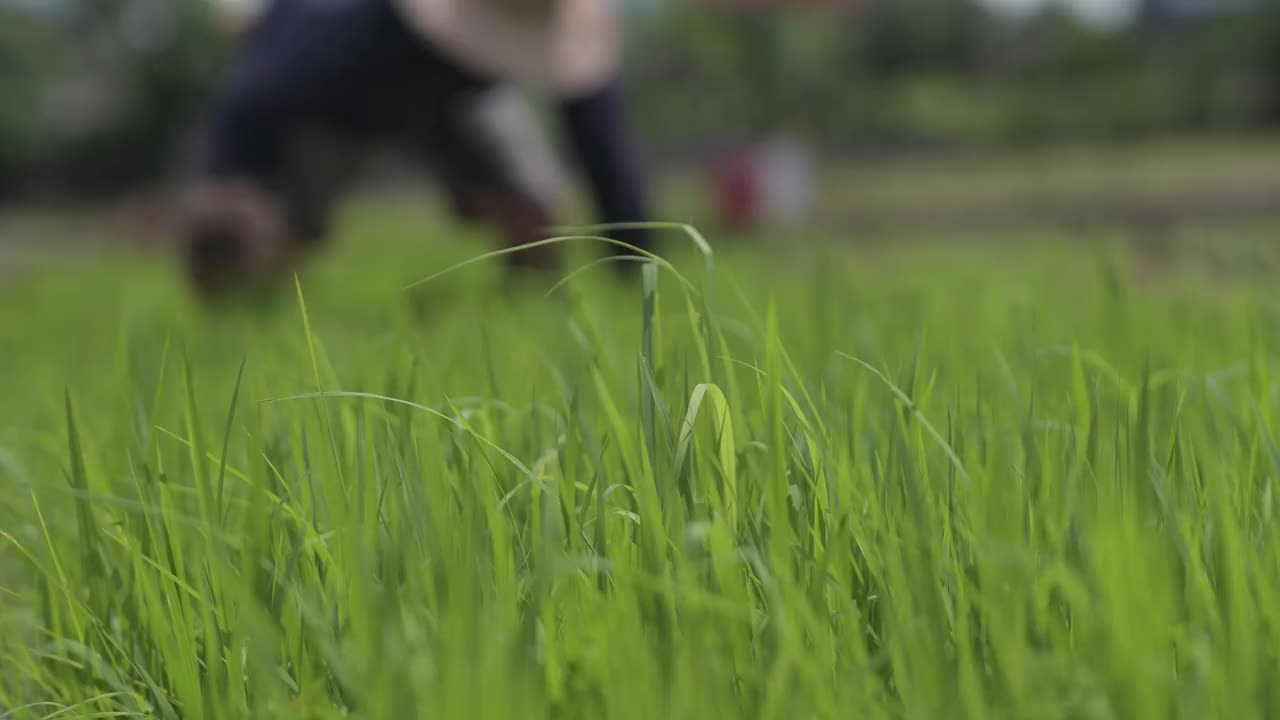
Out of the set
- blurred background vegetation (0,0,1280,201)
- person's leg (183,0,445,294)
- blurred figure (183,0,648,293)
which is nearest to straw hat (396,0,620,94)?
blurred figure (183,0,648,293)

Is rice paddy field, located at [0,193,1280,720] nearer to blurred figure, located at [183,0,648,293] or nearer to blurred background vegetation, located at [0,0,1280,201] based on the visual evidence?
blurred figure, located at [183,0,648,293]

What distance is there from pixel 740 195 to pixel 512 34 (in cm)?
339

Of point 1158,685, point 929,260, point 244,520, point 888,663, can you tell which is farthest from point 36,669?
point 929,260

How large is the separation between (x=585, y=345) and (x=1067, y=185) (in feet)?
22.1

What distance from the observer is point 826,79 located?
982 cm

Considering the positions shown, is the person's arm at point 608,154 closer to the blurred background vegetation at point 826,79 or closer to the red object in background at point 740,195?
the red object in background at point 740,195

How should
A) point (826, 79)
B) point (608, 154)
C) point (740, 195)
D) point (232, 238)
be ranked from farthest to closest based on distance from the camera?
point (826, 79) → point (740, 195) → point (608, 154) → point (232, 238)

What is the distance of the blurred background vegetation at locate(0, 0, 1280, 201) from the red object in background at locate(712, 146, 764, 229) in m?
2.07

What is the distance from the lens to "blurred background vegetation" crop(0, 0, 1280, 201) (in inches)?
329

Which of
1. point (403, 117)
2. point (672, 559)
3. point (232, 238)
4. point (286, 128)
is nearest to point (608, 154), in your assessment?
point (403, 117)

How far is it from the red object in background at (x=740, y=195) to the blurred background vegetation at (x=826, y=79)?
6.79 feet

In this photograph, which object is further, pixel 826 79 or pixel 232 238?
pixel 826 79

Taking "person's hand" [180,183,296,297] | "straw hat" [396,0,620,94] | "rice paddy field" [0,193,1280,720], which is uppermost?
"straw hat" [396,0,620,94]

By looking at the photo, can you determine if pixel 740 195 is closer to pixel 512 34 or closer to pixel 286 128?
pixel 286 128
